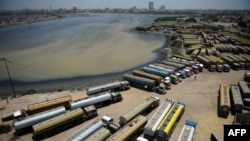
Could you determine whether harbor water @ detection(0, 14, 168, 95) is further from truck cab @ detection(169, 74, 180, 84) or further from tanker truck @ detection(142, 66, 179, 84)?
truck cab @ detection(169, 74, 180, 84)

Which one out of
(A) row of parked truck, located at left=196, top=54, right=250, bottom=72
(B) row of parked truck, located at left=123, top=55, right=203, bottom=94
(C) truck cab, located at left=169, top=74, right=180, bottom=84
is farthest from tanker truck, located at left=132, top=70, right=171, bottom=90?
(A) row of parked truck, located at left=196, top=54, right=250, bottom=72

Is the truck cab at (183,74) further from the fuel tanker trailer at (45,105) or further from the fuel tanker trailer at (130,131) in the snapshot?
the fuel tanker trailer at (45,105)

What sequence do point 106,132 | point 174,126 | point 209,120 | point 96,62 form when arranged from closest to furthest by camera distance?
point 106,132 → point 174,126 → point 209,120 → point 96,62

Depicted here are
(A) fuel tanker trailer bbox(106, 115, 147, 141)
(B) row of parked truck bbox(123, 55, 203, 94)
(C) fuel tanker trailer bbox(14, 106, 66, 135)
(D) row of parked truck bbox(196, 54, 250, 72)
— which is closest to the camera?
(A) fuel tanker trailer bbox(106, 115, 147, 141)

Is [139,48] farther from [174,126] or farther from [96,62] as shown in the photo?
[174,126]

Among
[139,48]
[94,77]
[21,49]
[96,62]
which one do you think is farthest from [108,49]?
[21,49]
